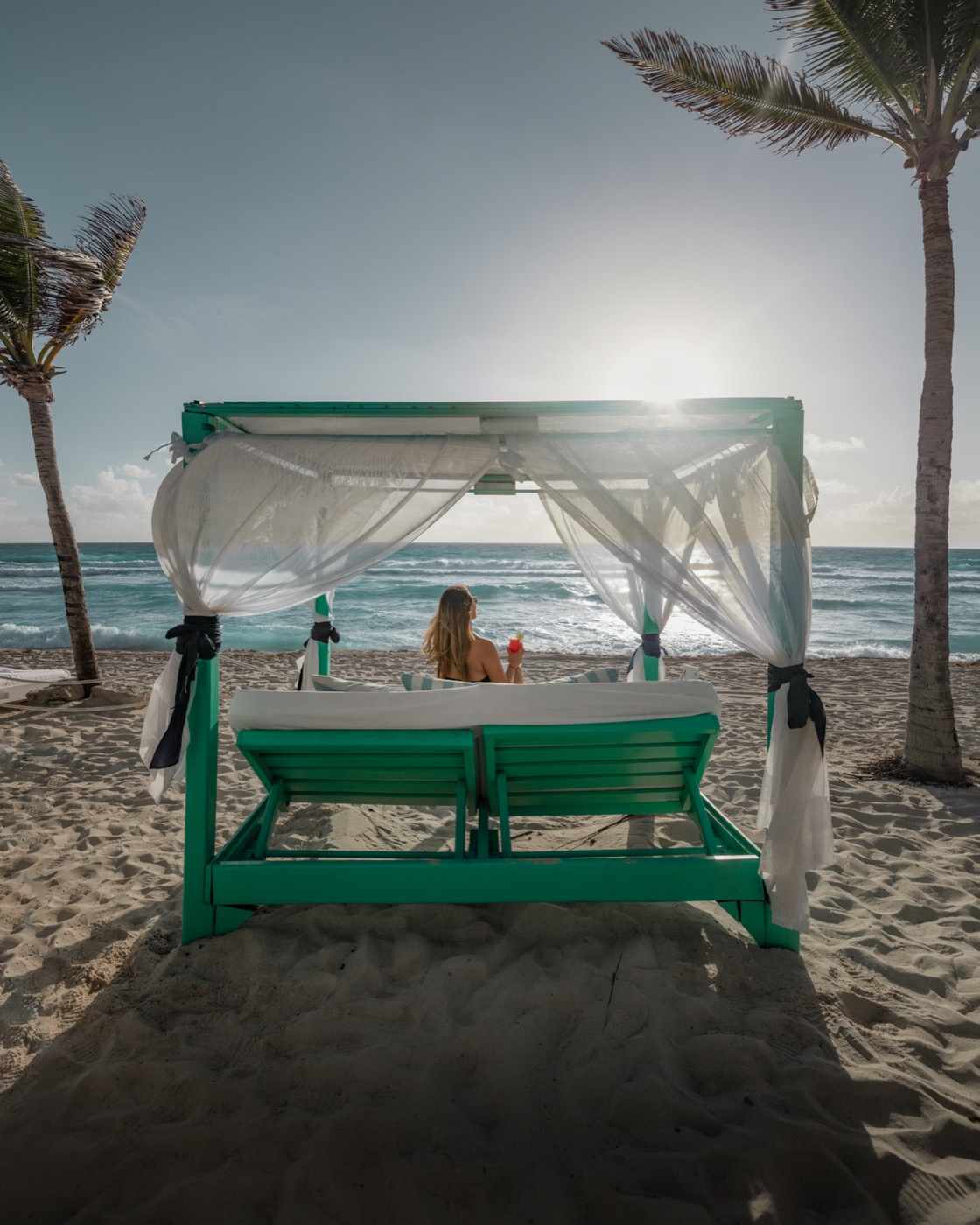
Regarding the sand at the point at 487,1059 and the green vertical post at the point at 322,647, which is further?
the green vertical post at the point at 322,647

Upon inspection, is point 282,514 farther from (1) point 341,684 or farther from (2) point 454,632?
(2) point 454,632

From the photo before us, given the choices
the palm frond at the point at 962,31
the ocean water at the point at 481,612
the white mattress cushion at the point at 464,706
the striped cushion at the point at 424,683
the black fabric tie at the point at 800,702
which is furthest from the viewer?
the ocean water at the point at 481,612

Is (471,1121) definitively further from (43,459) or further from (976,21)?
(43,459)

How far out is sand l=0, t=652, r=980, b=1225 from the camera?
4.99 feet

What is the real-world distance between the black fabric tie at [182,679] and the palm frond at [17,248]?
5.46m

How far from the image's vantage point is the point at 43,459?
6203 mm

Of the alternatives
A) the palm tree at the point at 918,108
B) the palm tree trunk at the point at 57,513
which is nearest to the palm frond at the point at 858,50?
the palm tree at the point at 918,108

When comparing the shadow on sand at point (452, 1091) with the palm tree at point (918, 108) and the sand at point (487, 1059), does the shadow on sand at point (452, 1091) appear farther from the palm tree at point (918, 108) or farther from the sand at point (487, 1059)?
the palm tree at point (918, 108)

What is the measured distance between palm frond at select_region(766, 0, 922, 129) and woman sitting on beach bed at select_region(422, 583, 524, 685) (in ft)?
14.8

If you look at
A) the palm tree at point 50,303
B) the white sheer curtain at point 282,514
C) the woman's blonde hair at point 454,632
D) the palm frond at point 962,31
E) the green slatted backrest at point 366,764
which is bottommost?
the green slatted backrest at point 366,764

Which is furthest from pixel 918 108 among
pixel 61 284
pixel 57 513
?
pixel 57 513

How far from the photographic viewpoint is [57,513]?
20.7ft

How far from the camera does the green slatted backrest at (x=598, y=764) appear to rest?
2480mm

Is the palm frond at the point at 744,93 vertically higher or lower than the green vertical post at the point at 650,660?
higher
